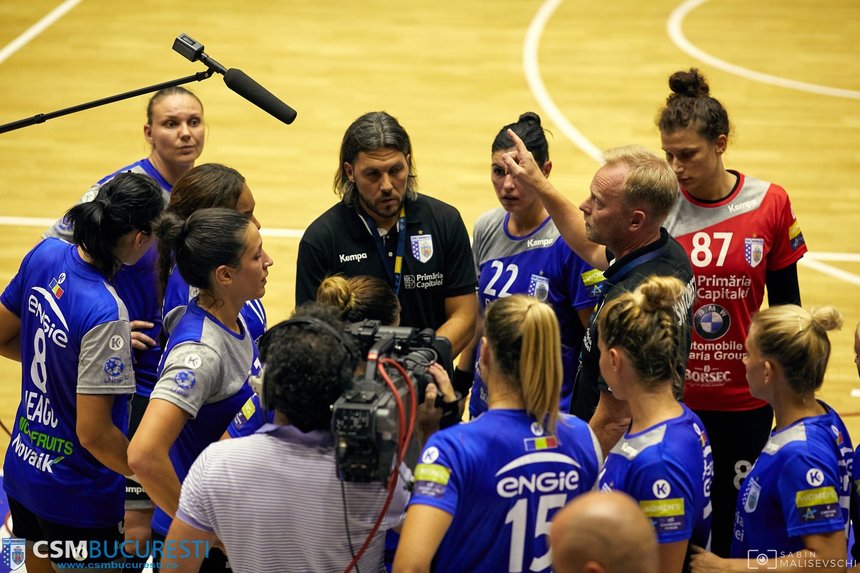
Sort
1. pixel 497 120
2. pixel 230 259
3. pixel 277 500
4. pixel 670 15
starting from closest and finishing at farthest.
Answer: pixel 277 500 < pixel 230 259 < pixel 497 120 < pixel 670 15

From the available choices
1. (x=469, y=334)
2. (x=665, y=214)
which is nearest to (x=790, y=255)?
(x=665, y=214)

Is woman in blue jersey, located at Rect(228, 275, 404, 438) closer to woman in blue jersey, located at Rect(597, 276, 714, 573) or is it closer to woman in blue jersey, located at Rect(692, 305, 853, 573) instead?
woman in blue jersey, located at Rect(597, 276, 714, 573)

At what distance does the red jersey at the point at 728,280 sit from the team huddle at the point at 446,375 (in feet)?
0.03

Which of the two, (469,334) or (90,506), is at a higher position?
(469,334)

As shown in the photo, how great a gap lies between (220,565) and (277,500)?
1.09m

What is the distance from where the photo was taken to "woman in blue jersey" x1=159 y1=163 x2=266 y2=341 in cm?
438

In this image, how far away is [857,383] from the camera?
716 centimetres

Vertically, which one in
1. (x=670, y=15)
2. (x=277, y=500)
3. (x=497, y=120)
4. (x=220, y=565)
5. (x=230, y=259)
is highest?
(x=670, y=15)

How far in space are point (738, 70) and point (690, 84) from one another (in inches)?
300

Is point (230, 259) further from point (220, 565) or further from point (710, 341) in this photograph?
point (710, 341)

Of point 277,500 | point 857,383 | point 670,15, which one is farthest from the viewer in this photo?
point 670,15

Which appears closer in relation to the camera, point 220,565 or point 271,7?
point 220,565

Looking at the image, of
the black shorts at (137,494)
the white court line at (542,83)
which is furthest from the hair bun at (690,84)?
the white court line at (542,83)

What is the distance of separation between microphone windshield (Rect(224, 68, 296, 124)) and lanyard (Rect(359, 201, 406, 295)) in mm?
1013
